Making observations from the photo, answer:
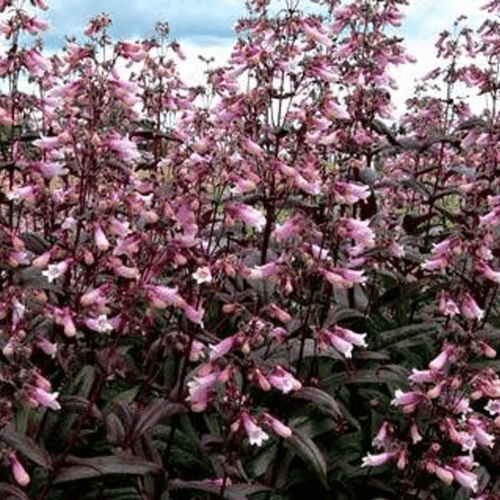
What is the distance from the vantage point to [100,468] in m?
4.14

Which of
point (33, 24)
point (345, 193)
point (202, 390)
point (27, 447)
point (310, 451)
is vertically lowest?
point (310, 451)

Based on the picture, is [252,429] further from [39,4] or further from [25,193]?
[39,4]

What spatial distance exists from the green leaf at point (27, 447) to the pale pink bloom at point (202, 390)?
65cm

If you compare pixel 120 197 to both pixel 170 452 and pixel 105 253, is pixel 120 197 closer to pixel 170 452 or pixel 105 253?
pixel 105 253

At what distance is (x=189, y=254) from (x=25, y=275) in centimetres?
110

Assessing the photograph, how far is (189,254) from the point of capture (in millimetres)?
4363

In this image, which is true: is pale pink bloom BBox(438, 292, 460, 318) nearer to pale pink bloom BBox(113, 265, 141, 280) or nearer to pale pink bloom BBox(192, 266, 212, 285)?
pale pink bloom BBox(192, 266, 212, 285)

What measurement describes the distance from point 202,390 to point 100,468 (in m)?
0.53

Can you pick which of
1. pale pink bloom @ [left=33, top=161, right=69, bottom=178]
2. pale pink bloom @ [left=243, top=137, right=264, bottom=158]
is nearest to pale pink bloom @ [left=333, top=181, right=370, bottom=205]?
pale pink bloom @ [left=243, top=137, right=264, bottom=158]

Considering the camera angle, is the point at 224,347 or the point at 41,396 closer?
the point at 41,396

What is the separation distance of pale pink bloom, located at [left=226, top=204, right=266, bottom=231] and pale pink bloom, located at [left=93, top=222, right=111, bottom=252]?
25.9 inches

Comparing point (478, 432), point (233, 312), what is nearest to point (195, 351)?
point (233, 312)

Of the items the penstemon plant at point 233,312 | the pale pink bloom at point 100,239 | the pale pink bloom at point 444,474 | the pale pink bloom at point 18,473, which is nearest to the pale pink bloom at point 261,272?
the penstemon plant at point 233,312

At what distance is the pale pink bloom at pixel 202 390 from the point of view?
4156 millimetres
